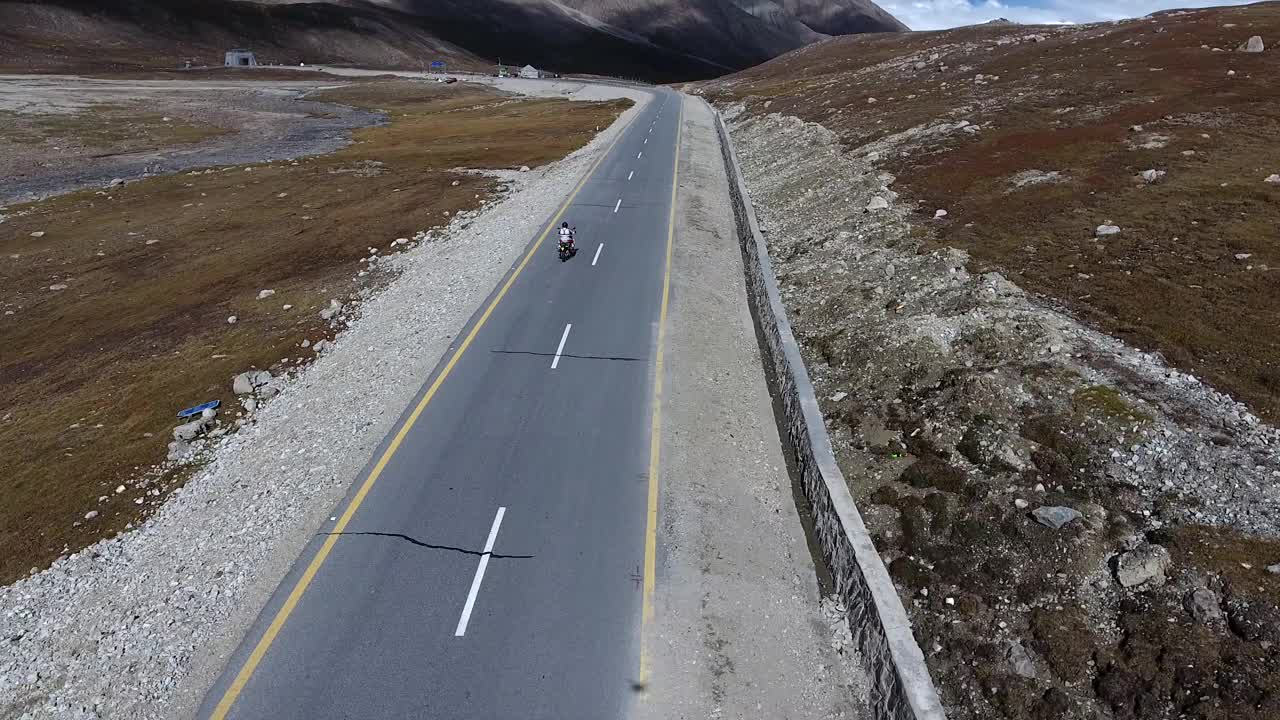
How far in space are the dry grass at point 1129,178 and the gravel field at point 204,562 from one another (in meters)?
18.2

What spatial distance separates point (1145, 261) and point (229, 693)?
24.4 metres

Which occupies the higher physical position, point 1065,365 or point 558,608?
point 1065,365

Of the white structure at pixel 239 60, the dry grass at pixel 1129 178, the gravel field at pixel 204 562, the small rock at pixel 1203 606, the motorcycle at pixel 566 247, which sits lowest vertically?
the gravel field at pixel 204 562

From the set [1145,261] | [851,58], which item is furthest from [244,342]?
[851,58]

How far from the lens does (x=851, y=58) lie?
106 m

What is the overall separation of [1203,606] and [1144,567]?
0.80 metres

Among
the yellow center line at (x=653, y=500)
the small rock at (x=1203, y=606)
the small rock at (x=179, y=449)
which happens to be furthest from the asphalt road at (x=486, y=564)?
the small rock at (x=1203, y=606)

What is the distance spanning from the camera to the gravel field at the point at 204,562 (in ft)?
31.2

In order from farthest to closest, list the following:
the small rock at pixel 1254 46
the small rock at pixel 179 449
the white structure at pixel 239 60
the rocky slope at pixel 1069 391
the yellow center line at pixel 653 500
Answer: the white structure at pixel 239 60 < the small rock at pixel 1254 46 < the small rock at pixel 179 449 < the yellow center line at pixel 653 500 < the rocky slope at pixel 1069 391

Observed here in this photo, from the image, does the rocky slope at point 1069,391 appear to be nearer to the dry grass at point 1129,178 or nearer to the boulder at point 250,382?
the dry grass at point 1129,178

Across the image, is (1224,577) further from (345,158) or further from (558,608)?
(345,158)

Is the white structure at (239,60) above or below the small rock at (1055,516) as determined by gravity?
above

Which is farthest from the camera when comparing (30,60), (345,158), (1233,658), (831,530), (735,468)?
(30,60)

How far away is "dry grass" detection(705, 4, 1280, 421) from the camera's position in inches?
645
